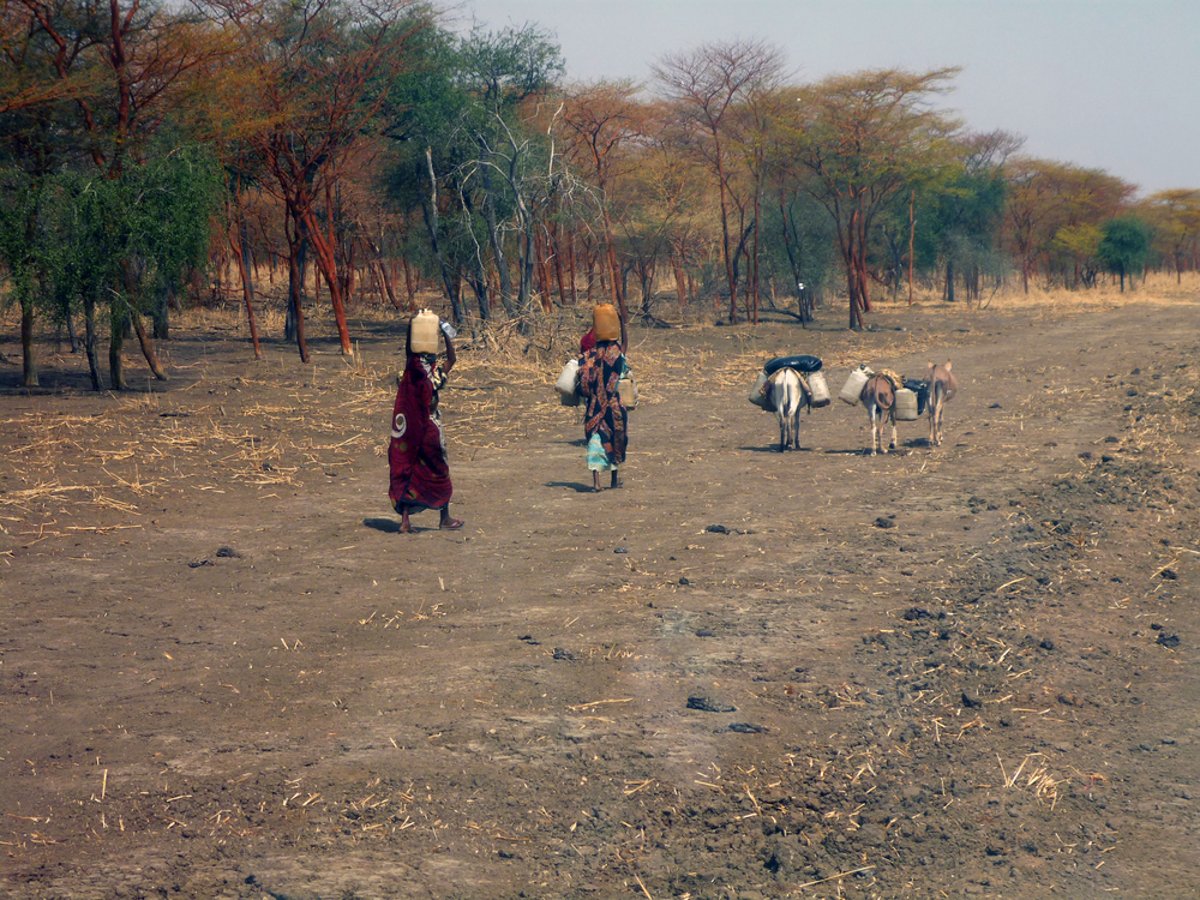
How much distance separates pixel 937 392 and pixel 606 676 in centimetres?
773

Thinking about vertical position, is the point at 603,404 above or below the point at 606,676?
above

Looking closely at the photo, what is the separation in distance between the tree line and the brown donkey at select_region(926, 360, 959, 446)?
29.3 ft

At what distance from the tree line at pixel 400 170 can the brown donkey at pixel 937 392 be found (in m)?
8.94

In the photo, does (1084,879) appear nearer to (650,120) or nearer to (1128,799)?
(1128,799)

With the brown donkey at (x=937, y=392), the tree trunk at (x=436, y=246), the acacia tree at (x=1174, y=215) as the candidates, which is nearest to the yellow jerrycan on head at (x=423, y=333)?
the brown donkey at (x=937, y=392)

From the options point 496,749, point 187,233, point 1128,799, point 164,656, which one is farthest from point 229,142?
point 1128,799

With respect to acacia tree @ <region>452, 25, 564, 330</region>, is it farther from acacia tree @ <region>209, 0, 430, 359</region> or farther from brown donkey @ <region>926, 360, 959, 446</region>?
brown donkey @ <region>926, 360, 959, 446</region>

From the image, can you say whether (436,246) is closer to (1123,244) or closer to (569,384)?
(569,384)

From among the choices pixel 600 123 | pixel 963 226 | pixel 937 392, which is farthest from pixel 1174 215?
pixel 937 392

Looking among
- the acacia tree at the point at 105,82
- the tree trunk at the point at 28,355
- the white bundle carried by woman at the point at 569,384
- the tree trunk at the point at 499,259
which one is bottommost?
the white bundle carried by woman at the point at 569,384

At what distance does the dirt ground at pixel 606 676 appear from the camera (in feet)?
12.8

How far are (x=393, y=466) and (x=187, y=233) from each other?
8380mm

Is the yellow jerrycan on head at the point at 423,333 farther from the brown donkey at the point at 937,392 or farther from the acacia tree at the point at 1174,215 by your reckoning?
the acacia tree at the point at 1174,215

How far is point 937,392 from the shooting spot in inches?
483
